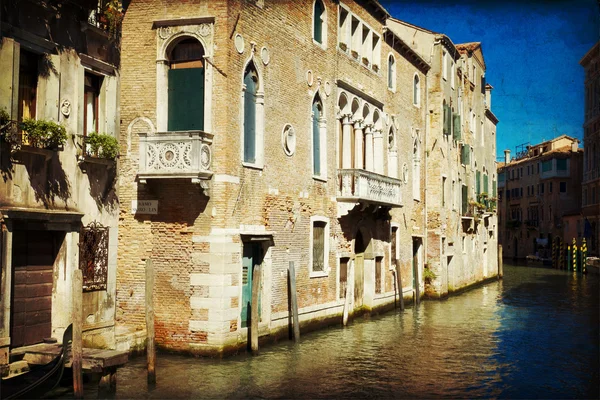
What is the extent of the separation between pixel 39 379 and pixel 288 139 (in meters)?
7.67

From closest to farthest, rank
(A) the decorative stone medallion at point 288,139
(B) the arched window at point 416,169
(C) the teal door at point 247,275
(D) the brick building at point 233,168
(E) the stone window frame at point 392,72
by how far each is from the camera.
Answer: (D) the brick building at point 233,168
(C) the teal door at point 247,275
(A) the decorative stone medallion at point 288,139
(E) the stone window frame at point 392,72
(B) the arched window at point 416,169

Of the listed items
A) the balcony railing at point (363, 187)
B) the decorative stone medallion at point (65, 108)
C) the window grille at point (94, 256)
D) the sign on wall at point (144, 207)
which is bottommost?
the window grille at point (94, 256)

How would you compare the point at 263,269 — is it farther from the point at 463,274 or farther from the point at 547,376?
the point at 463,274

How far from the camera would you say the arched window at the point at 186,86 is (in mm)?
13062

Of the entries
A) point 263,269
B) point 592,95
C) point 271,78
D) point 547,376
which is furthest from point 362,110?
point 592,95

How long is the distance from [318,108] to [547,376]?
761 centimetres

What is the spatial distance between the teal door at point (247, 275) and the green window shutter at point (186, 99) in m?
2.46

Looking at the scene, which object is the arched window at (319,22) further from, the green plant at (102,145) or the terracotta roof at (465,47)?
the terracotta roof at (465,47)

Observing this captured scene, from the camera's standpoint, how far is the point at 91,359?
9664mm

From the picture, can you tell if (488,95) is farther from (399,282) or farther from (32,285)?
(32,285)

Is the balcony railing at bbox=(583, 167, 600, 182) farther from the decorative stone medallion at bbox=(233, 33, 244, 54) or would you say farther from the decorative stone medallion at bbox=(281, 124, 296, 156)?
the decorative stone medallion at bbox=(233, 33, 244, 54)

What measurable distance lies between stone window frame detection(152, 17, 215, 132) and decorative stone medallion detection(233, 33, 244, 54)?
0.45m

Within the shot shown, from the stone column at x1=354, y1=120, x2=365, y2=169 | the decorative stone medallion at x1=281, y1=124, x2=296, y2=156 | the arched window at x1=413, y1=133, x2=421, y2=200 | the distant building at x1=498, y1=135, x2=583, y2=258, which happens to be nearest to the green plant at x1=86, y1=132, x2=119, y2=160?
the decorative stone medallion at x1=281, y1=124, x2=296, y2=156

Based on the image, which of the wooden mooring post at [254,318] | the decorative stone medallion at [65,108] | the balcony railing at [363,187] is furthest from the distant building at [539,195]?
the decorative stone medallion at [65,108]
